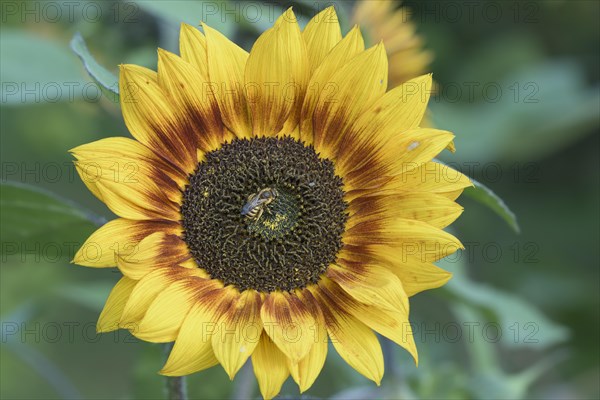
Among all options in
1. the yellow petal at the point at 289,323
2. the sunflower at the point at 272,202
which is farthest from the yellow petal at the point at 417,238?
the yellow petal at the point at 289,323

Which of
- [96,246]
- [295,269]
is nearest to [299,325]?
[295,269]

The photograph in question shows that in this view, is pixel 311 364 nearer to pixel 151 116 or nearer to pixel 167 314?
pixel 167 314

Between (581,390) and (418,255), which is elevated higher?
(418,255)

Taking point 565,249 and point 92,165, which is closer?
point 92,165

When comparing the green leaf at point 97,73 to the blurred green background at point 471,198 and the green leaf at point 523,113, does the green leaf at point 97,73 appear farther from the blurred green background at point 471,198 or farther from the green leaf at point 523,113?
the green leaf at point 523,113

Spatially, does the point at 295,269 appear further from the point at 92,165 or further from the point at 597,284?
the point at 597,284

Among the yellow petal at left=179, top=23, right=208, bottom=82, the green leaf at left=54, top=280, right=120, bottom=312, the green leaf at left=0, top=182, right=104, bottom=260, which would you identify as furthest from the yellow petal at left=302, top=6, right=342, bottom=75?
the green leaf at left=54, top=280, right=120, bottom=312
